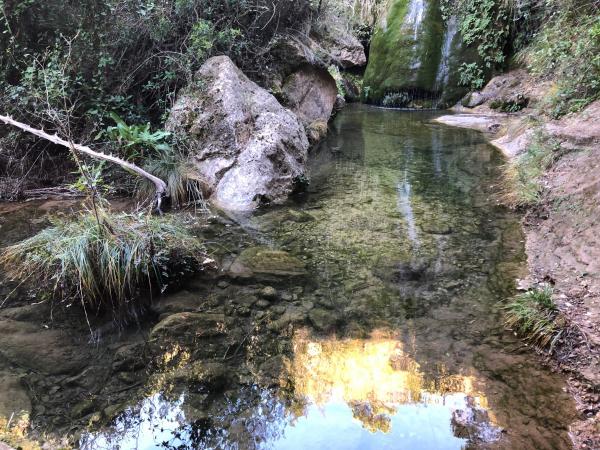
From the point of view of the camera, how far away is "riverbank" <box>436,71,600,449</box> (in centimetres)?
296

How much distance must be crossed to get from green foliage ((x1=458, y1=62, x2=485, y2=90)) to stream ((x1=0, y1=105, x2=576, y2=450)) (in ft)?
27.8

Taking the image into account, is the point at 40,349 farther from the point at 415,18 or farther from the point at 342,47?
the point at 415,18

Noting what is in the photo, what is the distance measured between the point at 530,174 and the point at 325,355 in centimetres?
391

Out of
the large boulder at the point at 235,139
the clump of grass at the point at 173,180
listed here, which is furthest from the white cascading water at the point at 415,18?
the clump of grass at the point at 173,180

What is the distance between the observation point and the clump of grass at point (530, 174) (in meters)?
5.54

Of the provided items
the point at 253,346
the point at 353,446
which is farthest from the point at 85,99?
the point at 353,446

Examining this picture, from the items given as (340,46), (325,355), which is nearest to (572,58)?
(325,355)

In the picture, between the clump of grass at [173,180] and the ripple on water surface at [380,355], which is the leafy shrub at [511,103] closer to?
the ripple on water surface at [380,355]

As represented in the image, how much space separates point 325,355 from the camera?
3.51m

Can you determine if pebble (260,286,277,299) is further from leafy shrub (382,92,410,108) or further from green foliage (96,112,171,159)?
leafy shrub (382,92,410,108)

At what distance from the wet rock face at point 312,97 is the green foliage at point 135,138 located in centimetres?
371

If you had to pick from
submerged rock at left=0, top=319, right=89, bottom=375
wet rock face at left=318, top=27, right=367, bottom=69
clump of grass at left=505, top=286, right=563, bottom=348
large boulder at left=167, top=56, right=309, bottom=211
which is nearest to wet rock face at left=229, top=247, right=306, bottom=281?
large boulder at left=167, top=56, right=309, bottom=211

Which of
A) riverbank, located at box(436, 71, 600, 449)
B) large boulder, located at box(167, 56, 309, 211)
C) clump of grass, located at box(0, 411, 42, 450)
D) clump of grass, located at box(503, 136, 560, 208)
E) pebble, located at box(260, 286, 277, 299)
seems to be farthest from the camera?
large boulder, located at box(167, 56, 309, 211)

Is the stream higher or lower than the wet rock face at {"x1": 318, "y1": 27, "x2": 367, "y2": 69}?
lower
